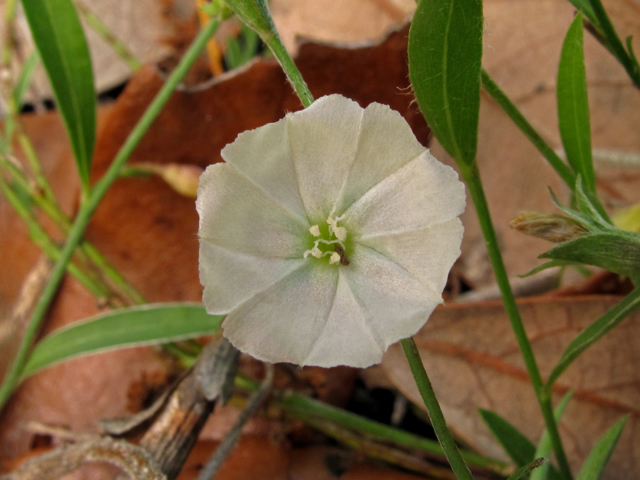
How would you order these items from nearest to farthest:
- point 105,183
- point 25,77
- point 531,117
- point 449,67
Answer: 1. point 449,67
2. point 105,183
3. point 531,117
4. point 25,77

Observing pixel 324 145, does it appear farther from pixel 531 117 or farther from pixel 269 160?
pixel 531 117

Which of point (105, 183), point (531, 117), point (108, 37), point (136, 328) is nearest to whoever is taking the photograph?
point (136, 328)

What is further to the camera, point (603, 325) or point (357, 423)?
point (357, 423)

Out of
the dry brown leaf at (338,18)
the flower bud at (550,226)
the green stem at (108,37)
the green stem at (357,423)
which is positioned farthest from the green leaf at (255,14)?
the green stem at (108,37)

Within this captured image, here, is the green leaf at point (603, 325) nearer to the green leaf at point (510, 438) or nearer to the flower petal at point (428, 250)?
the green leaf at point (510, 438)

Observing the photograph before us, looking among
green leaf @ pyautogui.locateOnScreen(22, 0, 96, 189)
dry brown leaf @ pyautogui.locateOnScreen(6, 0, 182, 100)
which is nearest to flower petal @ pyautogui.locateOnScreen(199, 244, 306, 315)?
green leaf @ pyautogui.locateOnScreen(22, 0, 96, 189)

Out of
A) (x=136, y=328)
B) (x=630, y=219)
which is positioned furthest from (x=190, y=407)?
(x=630, y=219)

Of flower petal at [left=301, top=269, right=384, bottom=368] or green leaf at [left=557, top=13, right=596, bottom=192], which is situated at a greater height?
green leaf at [left=557, top=13, right=596, bottom=192]

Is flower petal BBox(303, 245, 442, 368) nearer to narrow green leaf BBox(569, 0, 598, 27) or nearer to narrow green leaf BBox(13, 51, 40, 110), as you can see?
narrow green leaf BBox(569, 0, 598, 27)

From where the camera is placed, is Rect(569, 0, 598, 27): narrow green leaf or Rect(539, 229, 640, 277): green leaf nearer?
Rect(539, 229, 640, 277): green leaf
